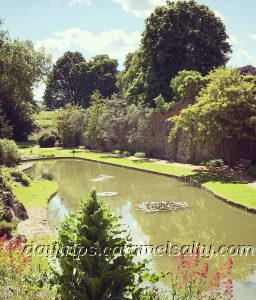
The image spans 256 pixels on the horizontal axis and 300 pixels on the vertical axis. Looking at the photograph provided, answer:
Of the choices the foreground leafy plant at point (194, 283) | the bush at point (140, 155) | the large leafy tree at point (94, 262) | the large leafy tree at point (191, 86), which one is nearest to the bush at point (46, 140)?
the bush at point (140, 155)

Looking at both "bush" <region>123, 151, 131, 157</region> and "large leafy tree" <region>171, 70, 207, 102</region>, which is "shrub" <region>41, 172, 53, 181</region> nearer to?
"bush" <region>123, 151, 131, 157</region>

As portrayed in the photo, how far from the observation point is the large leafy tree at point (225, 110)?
2958 cm

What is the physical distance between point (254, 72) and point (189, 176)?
16.4m

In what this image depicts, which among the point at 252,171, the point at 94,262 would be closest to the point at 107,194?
the point at 252,171

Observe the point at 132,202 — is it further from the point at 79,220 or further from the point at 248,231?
Answer: the point at 79,220

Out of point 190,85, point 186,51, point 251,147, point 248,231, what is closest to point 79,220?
point 248,231

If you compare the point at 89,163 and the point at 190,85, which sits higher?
the point at 190,85

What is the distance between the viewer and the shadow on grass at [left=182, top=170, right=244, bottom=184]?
2725 centimetres

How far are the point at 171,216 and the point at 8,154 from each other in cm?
2220

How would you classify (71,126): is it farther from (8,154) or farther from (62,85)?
(62,85)

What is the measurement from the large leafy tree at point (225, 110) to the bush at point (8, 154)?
1645 cm

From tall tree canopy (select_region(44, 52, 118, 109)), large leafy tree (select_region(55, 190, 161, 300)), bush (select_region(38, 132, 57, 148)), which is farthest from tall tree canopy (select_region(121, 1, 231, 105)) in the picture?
tall tree canopy (select_region(44, 52, 118, 109))

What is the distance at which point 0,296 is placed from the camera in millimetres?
7410

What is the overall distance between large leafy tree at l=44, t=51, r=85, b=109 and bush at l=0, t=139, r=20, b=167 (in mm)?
59274
